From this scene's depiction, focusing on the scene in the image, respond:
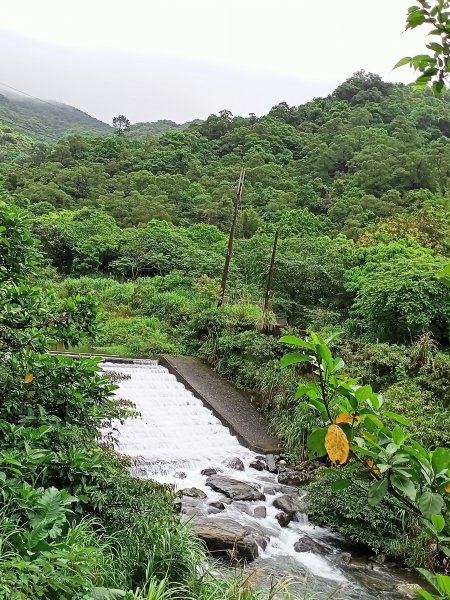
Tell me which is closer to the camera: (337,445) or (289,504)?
(337,445)

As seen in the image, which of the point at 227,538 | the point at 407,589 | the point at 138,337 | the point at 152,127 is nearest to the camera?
the point at 407,589

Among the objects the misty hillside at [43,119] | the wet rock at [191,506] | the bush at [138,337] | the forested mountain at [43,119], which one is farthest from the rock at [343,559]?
the forested mountain at [43,119]

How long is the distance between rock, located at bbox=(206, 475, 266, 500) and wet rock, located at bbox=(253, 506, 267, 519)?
277 millimetres

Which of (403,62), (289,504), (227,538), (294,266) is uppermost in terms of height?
(403,62)

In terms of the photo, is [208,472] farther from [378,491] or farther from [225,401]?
[378,491]

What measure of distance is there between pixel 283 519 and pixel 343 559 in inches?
35.5

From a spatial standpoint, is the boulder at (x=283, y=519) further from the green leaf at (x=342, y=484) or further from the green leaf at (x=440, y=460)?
the green leaf at (x=440, y=460)

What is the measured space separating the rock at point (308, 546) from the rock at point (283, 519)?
1.17ft

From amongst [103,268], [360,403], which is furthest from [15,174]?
[360,403]

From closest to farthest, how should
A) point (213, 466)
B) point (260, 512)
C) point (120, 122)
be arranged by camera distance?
1. point (260, 512)
2. point (213, 466)
3. point (120, 122)

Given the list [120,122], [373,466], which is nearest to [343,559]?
[373,466]

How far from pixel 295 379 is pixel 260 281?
29.3 feet

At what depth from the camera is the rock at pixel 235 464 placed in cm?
782

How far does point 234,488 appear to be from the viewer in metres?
6.98
